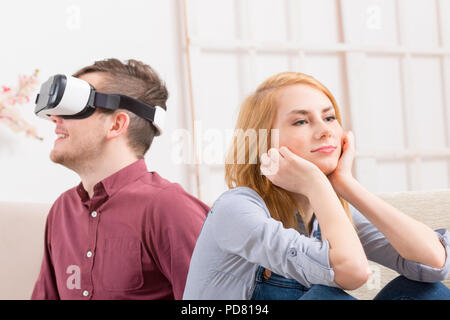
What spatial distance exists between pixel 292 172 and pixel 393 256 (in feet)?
0.92

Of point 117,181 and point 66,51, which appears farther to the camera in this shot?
point 66,51

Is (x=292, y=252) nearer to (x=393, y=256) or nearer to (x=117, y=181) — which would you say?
(x=393, y=256)

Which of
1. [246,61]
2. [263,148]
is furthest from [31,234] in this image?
[246,61]

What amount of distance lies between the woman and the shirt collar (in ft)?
0.74

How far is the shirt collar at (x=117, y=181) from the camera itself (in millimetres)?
1101

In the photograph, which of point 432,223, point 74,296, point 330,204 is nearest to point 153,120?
point 74,296

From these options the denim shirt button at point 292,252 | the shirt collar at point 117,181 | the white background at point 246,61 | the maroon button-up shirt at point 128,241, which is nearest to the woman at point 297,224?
the denim shirt button at point 292,252

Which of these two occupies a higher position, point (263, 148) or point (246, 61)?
point (246, 61)

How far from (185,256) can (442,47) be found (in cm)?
213

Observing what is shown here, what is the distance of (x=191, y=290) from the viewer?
2.91ft

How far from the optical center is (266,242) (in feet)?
2.59

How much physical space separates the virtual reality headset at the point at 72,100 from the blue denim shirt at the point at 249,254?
0.37m

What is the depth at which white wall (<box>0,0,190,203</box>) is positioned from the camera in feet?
6.31
